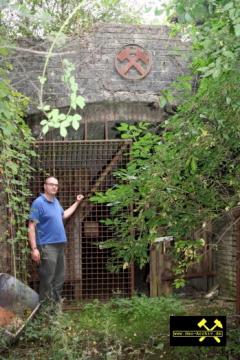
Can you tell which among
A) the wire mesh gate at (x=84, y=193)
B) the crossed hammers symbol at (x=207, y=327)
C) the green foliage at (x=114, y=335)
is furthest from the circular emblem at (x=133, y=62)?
the crossed hammers symbol at (x=207, y=327)

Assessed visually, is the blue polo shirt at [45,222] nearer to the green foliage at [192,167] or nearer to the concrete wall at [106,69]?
the concrete wall at [106,69]

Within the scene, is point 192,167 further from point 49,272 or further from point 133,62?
point 133,62

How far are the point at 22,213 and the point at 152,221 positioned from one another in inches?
96.4

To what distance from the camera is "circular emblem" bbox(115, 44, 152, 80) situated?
6504 millimetres

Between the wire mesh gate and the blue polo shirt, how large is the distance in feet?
2.64

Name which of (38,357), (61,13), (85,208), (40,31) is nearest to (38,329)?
(38,357)

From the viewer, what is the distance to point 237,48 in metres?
2.71

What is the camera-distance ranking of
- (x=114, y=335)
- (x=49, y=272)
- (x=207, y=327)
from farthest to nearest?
(x=49, y=272), (x=114, y=335), (x=207, y=327)

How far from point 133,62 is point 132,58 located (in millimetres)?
53

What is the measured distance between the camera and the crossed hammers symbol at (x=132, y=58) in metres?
6.50

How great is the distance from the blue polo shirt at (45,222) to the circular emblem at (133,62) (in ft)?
6.69

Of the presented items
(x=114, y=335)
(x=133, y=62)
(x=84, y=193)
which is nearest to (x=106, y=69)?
(x=133, y=62)

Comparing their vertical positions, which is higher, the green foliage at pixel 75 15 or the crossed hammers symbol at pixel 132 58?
the green foliage at pixel 75 15

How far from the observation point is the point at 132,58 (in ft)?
21.5
